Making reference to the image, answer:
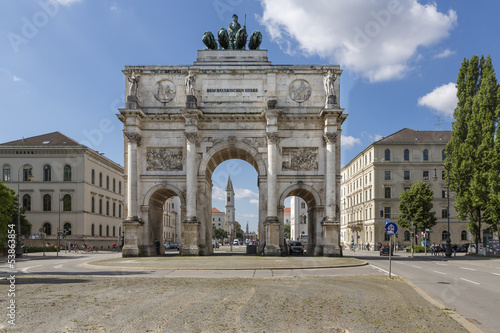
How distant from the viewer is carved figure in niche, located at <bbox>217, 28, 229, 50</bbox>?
151 ft

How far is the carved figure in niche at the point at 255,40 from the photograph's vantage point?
4581 cm

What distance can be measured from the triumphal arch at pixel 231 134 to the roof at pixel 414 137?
Result: 36.1m

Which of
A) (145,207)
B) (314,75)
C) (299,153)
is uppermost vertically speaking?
(314,75)

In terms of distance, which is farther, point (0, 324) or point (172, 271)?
point (172, 271)

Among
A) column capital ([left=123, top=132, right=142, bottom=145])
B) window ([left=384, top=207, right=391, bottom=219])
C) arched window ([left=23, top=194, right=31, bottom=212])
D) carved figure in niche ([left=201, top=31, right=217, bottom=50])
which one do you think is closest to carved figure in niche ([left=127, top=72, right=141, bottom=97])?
column capital ([left=123, top=132, right=142, bottom=145])

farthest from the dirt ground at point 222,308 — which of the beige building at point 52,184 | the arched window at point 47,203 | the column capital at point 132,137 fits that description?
the arched window at point 47,203

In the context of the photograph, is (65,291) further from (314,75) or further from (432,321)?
(314,75)

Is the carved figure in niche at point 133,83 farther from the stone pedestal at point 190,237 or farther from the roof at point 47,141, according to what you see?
the roof at point 47,141

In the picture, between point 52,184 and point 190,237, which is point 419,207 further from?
point 52,184

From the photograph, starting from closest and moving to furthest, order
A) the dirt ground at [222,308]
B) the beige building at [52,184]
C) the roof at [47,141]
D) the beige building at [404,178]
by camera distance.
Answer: the dirt ground at [222,308] → the beige building at [52,184] → the roof at [47,141] → the beige building at [404,178]

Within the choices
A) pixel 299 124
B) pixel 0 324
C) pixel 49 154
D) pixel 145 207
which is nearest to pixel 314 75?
pixel 299 124

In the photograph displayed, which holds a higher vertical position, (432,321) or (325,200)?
(325,200)

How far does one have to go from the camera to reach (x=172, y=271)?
24.0m

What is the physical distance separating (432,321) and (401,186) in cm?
6754
